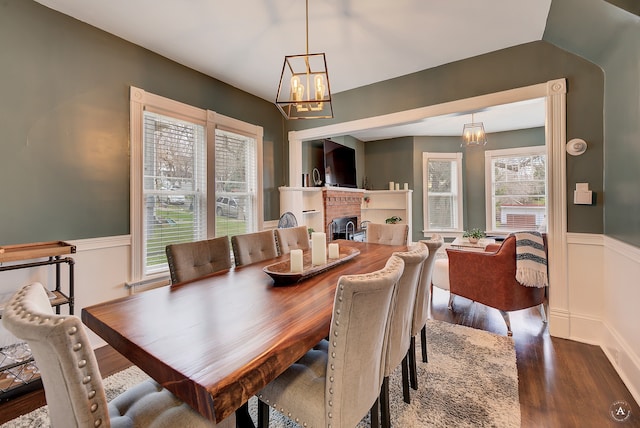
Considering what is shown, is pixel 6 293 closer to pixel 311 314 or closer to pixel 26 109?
pixel 26 109

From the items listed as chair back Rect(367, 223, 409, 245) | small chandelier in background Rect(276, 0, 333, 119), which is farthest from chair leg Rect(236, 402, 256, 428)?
chair back Rect(367, 223, 409, 245)

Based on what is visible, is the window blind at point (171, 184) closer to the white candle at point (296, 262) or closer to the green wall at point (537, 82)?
the white candle at point (296, 262)

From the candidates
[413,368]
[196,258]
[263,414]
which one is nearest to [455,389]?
[413,368]

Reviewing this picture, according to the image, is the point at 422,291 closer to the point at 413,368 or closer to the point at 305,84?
the point at 413,368

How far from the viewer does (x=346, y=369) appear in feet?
3.43

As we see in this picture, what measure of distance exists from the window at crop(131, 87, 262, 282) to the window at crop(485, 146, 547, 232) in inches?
194

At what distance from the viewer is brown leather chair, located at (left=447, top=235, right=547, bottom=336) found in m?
2.63

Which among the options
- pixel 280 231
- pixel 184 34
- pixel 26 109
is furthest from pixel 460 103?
pixel 26 109

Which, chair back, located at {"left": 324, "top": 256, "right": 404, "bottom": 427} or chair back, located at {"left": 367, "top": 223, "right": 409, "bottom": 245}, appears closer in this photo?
chair back, located at {"left": 324, "top": 256, "right": 404, "bottom": 427}

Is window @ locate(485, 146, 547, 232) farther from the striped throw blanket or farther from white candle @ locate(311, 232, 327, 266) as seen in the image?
white candle @ locate(311, 232, 327, 266)

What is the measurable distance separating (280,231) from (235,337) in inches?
67.8

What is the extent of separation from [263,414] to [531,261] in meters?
2.54

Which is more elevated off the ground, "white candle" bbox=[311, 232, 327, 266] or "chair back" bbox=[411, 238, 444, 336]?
"white candle" bbox=[311, 232, 327, 266]

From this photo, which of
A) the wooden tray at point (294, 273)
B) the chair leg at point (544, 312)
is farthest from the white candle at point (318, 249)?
the chair leg at point (544, 312)
